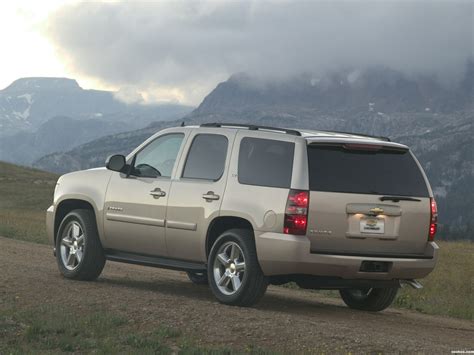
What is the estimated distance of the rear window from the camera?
9445mm

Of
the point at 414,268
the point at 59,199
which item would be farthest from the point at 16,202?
the point at 414,268

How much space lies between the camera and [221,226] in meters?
10.2

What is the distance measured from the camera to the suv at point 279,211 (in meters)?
9.34

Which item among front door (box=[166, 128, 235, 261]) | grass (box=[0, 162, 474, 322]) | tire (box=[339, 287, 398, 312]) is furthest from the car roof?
grass (box=[0, 162, 474, 322])

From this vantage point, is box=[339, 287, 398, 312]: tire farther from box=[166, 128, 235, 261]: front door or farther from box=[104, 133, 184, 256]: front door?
box=[104, 133, 184, 256]: front door

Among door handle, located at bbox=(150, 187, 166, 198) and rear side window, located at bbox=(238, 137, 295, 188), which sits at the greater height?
rear side window, located at bbox=(238, 137, 295, 188)

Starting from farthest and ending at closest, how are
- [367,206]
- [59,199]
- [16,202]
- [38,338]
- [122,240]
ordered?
[16,202]
[59,199]
[122,240]
[367,206]
[38,338]

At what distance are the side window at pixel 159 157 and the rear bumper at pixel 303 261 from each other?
209 cm

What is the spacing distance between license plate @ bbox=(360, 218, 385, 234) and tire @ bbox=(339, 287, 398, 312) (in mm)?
1600

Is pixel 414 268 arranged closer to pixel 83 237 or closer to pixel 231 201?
pixel 231 201

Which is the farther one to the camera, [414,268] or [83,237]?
[83,237]

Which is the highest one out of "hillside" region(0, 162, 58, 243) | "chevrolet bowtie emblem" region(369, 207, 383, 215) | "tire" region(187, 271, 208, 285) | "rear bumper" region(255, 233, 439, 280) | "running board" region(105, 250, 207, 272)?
"chevrolet bowtie emblem" region(369, 207, 383, 215)

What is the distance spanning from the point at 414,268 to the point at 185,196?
114 inches

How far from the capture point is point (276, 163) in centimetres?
971
